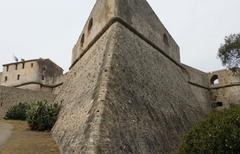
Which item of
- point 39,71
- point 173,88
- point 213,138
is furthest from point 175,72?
point 39,71

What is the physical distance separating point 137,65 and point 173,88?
173 inches

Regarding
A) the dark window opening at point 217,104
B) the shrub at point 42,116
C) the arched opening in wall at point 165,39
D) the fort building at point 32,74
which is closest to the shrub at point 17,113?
the shrub at point 42,116

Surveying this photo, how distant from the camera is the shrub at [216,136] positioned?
7477 millimetres

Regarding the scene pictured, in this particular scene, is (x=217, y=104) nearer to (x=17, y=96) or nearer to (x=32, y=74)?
(x=17, y=96)

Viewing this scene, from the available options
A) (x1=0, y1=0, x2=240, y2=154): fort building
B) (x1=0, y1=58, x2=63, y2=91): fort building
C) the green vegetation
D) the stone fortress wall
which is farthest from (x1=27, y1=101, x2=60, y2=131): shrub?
(x1=0, y1=58, x2=63, y2=91): fort building

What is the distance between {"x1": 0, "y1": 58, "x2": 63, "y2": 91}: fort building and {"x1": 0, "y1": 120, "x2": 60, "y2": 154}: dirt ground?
1929 cm

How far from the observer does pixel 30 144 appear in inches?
491

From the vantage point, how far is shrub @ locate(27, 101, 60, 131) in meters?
15.8

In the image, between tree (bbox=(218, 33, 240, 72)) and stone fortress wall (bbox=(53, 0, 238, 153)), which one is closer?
stone fortress wall (bbox=(53, 0, 238, 153))

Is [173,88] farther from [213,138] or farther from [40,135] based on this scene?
[213,138]

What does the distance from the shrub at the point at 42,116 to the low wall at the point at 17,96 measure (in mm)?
9640

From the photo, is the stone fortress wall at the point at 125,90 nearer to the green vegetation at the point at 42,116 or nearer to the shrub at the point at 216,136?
the green vegetation at the point at 42,116

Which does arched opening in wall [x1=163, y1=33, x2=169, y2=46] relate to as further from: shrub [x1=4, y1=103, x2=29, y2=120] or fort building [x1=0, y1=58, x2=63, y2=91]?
fort building [x1=0, y1=58, x2=63, y2=91]

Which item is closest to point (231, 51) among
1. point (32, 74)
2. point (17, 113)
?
point (17, 113)
